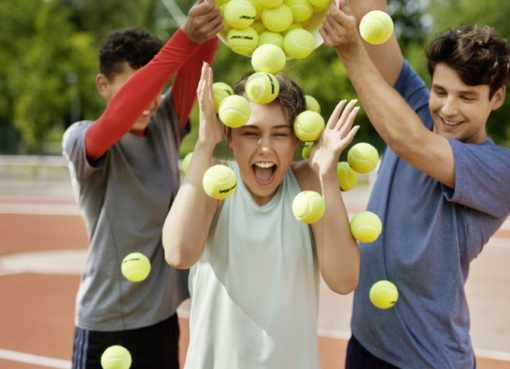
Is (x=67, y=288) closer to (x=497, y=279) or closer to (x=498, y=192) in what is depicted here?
(x=497, y=279)

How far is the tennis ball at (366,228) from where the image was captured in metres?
2.21

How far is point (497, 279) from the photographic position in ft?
28.1

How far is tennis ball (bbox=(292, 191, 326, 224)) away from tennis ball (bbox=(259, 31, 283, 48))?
25.5 inches

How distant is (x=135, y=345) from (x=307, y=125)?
1.55m

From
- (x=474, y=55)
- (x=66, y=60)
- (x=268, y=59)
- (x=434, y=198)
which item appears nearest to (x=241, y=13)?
(x=268, y=59)

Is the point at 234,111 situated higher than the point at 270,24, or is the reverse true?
the point at 270,24

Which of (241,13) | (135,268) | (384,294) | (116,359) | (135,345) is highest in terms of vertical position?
(241,13)

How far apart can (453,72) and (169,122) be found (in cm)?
153

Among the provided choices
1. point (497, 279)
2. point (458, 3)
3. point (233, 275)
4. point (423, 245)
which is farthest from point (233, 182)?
point (458, 3)

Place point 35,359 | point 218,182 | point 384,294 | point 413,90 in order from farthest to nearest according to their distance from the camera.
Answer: point 35,359 < point 413,90 < point 384,294 < point 218,182

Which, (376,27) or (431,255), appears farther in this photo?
(431,255)

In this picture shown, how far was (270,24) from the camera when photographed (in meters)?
2.37

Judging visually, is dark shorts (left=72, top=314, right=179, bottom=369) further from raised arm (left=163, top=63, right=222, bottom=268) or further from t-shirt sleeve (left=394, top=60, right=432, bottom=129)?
t-shirt sleeve (left=394, top=60, right=432, bottom=129)

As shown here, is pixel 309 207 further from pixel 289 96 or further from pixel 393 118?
pixel 393 118
